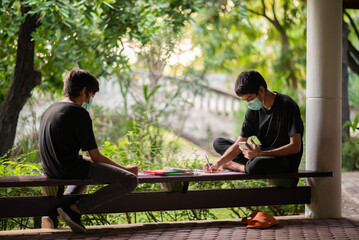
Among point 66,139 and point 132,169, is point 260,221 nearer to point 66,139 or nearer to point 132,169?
point 132,169

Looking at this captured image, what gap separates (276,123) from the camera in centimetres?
551

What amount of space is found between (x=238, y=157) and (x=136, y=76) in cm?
695

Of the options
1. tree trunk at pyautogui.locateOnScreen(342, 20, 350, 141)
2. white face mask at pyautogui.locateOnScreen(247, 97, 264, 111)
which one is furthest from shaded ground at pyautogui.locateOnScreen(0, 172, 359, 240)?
tree trunk at pyautogui.locateOnScreen(342, 20, 350, 141)

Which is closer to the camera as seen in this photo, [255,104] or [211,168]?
[255,104]

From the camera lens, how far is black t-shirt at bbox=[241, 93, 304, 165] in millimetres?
5383

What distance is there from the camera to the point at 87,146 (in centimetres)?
478

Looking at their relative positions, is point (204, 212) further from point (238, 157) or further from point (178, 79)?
point (178, 79)

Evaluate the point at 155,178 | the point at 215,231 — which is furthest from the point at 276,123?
the point at 155,178

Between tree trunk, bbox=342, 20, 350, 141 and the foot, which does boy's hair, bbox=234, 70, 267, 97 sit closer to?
the foot

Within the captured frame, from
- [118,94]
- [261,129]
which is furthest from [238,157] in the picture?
[118,94]

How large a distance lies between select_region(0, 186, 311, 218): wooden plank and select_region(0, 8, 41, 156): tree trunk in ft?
10.1

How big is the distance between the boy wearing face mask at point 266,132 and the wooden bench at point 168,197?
5.0 inches

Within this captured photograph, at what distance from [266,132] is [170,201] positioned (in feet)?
3.97

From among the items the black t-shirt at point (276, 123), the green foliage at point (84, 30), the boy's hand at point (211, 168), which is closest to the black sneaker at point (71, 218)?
the boy's hand at point (211, 168)
